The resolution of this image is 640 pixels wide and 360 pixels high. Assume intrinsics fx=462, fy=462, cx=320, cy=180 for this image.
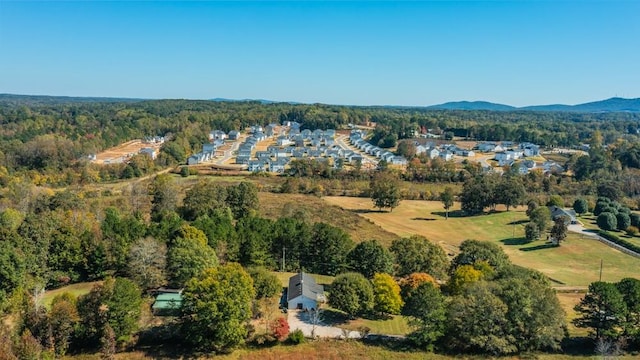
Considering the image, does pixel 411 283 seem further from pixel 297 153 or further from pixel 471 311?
pixel 297 153

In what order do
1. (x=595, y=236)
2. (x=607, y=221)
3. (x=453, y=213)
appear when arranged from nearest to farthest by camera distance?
1. (x=595, y=236)
2. (x=607, y=221)
3. (x=453, y=213)

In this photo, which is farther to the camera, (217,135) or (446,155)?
(217,135)

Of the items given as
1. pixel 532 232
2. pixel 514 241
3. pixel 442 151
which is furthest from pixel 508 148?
pixel 532 232

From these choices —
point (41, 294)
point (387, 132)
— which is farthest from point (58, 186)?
point (387, 132)

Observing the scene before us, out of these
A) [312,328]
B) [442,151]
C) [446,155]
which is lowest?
[312,328]

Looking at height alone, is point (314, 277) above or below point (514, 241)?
above

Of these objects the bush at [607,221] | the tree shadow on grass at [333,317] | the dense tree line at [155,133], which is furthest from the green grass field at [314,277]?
the dense tree line at [155,133]

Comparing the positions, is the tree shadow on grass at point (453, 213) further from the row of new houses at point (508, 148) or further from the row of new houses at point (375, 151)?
the row of new houses at point (508, 148)
